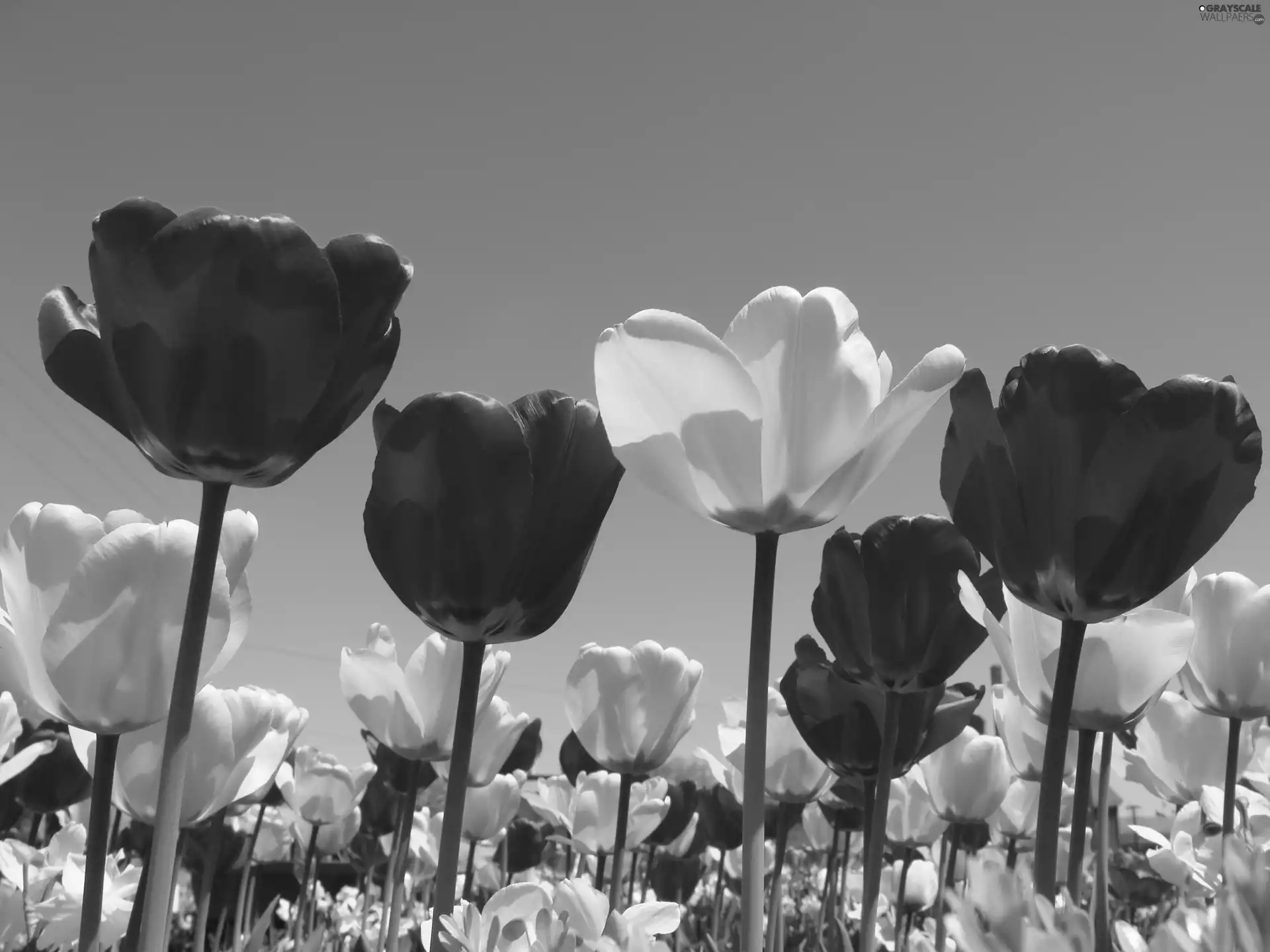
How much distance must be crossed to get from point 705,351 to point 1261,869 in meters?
0.70

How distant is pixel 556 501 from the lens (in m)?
1.18

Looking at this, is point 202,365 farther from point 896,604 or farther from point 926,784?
point 926,784

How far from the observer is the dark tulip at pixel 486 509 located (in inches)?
43.8

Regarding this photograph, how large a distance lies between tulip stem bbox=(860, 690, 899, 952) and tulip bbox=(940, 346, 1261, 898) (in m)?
0.33

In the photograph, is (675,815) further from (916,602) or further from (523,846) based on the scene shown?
(916,602)

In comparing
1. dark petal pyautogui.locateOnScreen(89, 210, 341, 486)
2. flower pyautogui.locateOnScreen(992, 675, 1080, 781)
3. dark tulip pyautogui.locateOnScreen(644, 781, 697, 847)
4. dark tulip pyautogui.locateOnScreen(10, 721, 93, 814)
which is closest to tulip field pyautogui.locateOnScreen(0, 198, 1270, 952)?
dark petal pyautogui.locateOnScreen(89, 210, 341, 486)

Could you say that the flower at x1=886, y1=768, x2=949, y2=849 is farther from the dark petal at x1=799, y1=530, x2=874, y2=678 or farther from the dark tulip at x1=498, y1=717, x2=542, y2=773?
the dark petal at x1=799, y1=530, x2=874, y2=678

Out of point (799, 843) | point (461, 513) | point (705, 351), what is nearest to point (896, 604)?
point (705, 351)

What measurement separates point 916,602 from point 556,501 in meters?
0.50

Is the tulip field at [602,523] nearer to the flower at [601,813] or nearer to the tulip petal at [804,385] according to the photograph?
the tulip petal at [804,385]

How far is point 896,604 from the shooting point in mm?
1392

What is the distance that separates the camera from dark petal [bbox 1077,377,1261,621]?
1036 millimetres

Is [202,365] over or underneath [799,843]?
over

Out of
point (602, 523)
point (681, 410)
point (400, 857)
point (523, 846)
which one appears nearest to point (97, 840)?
point (602, 523)
